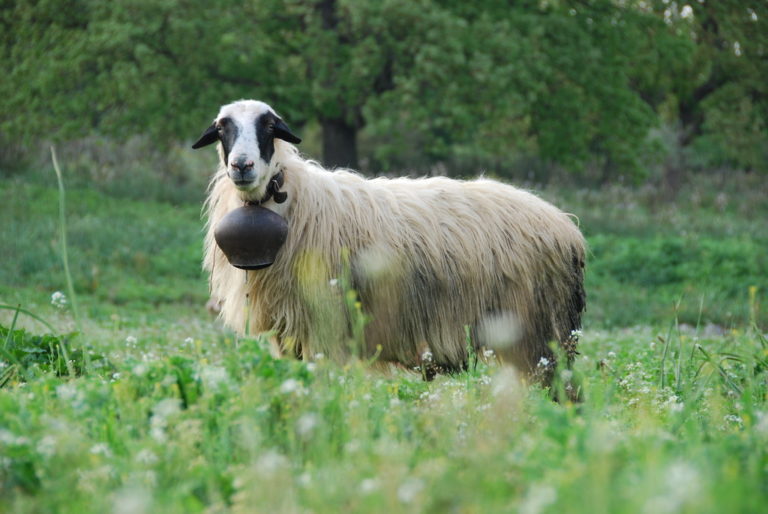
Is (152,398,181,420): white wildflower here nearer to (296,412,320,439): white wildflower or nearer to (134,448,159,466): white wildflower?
(134,448,159,466): white wildflower

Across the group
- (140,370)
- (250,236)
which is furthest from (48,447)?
(250,236)

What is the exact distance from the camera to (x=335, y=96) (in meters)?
16.2

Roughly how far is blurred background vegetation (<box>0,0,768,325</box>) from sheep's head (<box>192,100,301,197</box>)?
8139 millimetres

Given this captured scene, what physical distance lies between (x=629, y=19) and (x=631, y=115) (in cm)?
220

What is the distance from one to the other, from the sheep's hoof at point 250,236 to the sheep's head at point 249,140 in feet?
0.58

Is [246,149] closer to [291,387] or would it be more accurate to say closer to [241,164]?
[241,164]

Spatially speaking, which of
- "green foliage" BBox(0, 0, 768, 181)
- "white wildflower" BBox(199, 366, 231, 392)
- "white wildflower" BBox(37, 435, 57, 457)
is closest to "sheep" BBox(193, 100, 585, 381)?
"white wildflower" BBox(199, 366, 231, 392)

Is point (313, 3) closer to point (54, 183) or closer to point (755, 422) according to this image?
point (54, 183)

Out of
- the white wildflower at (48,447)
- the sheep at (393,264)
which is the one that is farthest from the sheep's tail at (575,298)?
the white wildflower at (48,447)

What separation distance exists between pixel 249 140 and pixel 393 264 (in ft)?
3.96

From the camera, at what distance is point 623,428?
374 cm

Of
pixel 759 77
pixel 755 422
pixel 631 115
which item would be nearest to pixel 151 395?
pixel 755 422

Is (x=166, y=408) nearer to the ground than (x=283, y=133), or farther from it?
nearer to the ground

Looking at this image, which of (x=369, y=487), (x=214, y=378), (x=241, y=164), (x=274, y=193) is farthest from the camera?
(x=274, y=193)
